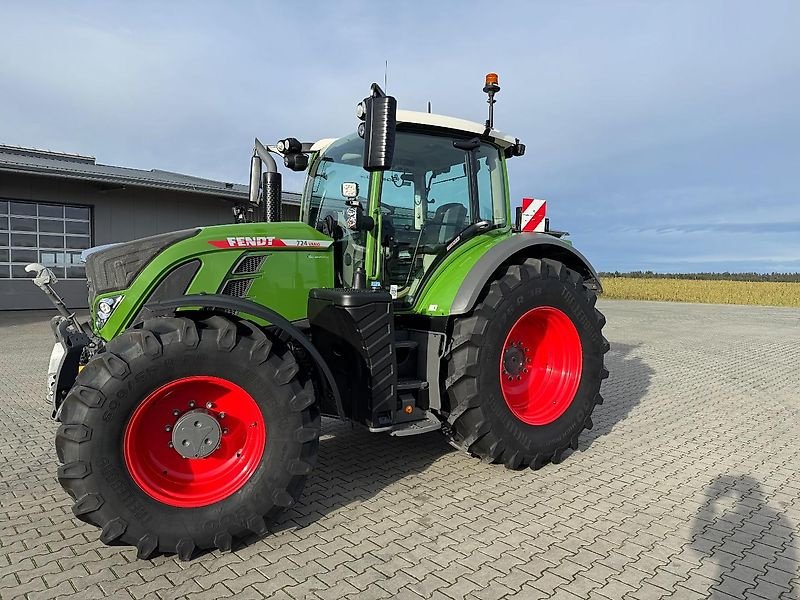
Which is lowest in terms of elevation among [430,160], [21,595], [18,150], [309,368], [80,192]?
[21,595]

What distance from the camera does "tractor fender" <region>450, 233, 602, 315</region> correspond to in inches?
150

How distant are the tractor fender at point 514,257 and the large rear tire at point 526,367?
13cm

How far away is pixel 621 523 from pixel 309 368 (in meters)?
2.04

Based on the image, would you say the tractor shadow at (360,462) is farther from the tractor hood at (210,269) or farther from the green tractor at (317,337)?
the tractor hood at (210,269)

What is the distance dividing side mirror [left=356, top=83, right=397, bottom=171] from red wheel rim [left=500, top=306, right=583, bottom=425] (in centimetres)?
176

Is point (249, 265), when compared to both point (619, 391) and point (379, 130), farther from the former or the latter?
point (619, 391)

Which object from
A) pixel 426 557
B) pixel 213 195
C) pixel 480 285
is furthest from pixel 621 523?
pixel 213 195

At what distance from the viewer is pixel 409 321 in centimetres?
418

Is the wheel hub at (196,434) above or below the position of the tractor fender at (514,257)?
below

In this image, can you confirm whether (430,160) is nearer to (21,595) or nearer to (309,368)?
(309,368)

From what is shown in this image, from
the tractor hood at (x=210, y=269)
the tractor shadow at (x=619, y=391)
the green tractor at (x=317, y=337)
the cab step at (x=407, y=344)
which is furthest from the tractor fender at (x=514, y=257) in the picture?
the tractor shadow at (x=619, y=391)

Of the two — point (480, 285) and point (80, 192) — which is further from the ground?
point (80, 192)

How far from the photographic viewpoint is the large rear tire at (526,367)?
12.5 feet

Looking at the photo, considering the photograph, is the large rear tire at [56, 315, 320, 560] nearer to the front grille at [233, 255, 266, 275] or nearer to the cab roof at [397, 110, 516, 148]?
the front grille at [233, 255, 266, 275]
